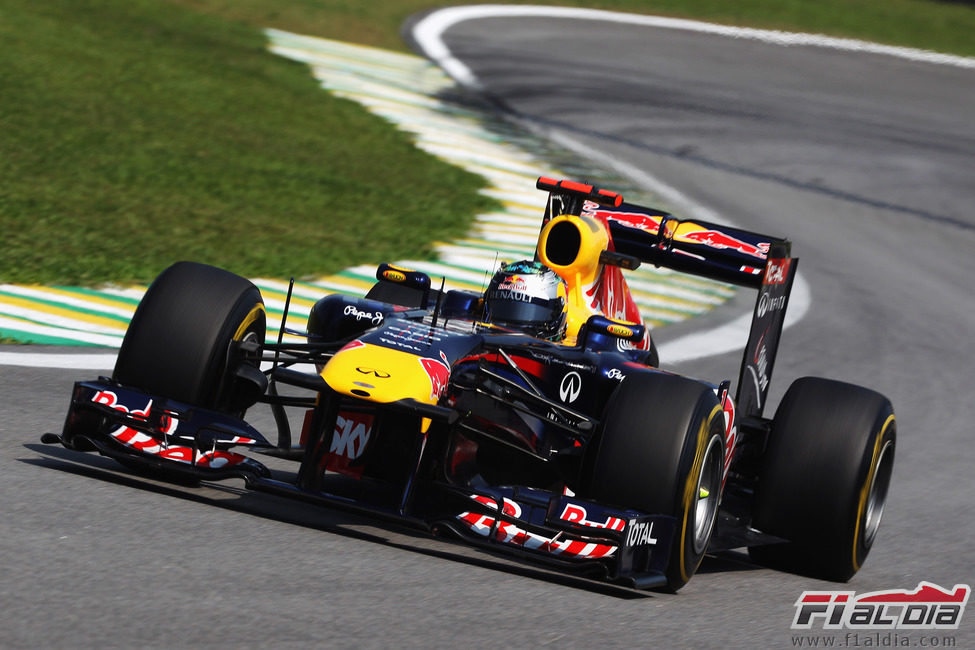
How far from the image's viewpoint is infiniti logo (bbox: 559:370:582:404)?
6230 mm

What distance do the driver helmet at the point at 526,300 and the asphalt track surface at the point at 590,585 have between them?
126cm

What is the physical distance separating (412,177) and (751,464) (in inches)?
392

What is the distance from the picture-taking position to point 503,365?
6.13 m

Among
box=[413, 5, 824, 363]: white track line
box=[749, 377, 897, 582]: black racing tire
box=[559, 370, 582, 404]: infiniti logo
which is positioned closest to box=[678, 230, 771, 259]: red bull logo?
box=[749, 377, 897, 582]: black racing tire

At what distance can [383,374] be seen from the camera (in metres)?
5.55

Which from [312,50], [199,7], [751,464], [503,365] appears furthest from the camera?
[199,7]

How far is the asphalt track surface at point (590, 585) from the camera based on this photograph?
14.8 feet

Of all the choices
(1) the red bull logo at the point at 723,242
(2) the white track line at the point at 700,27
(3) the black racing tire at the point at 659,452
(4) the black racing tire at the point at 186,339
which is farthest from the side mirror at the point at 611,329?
(2) the white track line at the point at 700,27

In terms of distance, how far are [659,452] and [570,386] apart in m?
0.81

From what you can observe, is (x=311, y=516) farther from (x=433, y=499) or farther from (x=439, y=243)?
(x=439, y=243)

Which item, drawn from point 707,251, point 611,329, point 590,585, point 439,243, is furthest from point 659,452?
point 439,243

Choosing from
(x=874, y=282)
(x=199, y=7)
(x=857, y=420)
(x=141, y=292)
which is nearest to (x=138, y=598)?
(x=857, y=420)

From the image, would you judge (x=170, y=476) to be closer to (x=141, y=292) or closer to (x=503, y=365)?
(x=503, y=365)

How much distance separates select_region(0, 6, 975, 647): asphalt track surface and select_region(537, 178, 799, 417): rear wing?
3.67 feet
